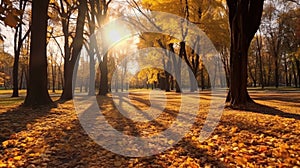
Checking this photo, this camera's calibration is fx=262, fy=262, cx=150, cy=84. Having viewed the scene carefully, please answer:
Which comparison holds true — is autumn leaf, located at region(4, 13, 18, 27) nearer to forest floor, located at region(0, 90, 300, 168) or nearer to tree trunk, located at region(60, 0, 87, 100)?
forest floor, located at region(0, 90, 300, 168)

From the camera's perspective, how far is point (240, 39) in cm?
1062

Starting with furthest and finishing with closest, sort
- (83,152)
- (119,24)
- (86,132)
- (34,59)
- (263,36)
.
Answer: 1. (263,36)
2. (119,24)
3. (34,59)
4. (86,132)
5. (83,152)

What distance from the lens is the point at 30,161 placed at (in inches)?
162

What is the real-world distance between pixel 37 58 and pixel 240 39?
26.4 ft

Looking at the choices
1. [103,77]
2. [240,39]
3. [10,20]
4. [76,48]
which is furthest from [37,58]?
[103,77]

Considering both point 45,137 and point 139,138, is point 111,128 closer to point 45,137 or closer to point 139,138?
point 139,138

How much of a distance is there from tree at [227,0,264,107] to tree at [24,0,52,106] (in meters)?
7.62

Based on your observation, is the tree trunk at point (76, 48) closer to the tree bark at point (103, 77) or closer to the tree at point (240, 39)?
the tree bark at point (103, 77)

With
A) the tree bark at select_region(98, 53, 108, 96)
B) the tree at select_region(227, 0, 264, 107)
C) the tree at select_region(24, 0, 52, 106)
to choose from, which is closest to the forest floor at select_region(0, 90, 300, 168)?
the tree at select_region(24, 0, 52, 106)

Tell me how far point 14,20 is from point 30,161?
2.34 meters

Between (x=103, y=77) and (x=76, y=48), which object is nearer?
(x=76, y=48)

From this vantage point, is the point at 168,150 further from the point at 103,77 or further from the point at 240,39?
the point at 103,77

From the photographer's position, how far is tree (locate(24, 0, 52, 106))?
994 centimetres

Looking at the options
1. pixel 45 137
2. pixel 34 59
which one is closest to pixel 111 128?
pixel 45 137
